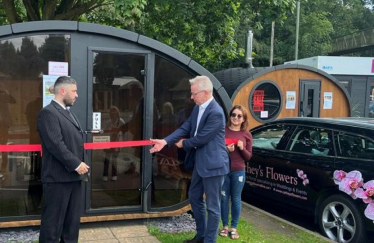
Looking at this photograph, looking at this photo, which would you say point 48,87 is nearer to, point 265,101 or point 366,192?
point 366,192

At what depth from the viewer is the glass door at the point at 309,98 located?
11.7 metres

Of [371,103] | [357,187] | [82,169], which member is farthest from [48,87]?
[371,103]

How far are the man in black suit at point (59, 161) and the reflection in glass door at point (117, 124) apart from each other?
1.12 meters

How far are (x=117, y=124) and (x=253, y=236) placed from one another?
228 centimetres

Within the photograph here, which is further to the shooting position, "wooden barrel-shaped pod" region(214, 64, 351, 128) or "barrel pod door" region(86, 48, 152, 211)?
"wooden barrel-shaped pod" region(214, 64, 351, 128)

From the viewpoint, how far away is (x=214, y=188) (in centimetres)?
439

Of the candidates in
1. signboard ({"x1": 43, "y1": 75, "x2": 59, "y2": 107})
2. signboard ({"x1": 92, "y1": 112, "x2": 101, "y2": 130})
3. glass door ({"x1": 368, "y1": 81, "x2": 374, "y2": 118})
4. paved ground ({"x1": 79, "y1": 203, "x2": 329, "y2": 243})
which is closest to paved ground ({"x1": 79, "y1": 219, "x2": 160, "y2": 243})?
paved ground ({"x1": 79, "y1": 203, "x2": 329, "y2": 243})

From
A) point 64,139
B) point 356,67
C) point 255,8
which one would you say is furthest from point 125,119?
point 356,67

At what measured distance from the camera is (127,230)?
5.33 metres

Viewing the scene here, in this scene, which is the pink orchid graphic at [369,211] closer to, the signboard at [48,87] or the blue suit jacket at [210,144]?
the blue suit jacket at [210,144]

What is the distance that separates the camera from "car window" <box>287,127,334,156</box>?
5895 mm

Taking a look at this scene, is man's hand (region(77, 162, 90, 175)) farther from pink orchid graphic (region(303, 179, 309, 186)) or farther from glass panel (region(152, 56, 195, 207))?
pink orchid graphic (region(303, 179, 309, 186))

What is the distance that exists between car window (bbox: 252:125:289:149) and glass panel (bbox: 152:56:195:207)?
1.84m

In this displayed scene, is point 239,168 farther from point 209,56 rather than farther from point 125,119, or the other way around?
point 209,56
